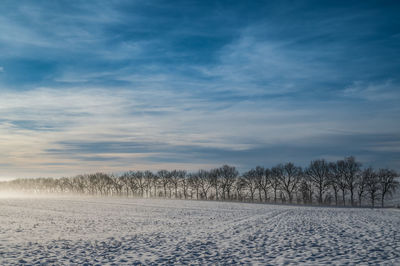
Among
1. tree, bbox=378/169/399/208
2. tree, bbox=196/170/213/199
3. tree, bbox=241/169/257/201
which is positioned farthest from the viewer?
tree, bbox=196/170/213/199

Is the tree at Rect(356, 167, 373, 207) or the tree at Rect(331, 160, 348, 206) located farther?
the tree at Rect(331, 160, 348, 206)

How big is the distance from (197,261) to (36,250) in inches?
393

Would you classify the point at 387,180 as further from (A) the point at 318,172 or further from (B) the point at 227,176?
(B) the point at 227,176

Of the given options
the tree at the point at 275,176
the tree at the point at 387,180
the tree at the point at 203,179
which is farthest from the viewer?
the tree at the point at 203,179

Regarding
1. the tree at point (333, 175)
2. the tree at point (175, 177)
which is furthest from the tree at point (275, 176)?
the tree at point (175, 177)

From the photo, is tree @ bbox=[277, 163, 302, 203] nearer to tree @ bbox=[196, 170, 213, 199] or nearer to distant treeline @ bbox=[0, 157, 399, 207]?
distant treeline @ bbox=[0, 157, 399, 207]

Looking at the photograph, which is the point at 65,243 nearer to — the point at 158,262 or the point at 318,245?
the point at 158,262

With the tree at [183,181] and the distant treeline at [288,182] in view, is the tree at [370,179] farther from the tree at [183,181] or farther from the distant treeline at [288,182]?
the tree at [183,181]

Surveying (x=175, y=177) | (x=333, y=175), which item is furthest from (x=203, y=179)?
(x=333, y=175)

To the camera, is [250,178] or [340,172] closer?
[340,172]

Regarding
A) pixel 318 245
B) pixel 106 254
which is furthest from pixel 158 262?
pixel 318 245

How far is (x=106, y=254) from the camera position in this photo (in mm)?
16078

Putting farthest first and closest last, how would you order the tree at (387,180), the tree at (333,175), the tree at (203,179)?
the tree at (203,179)
the tree at (333,175)
the tree at (387,180)

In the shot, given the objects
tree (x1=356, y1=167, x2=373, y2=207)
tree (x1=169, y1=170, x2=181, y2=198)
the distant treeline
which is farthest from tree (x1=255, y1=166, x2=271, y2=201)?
tree (x1=169, y1=170, x2=181, y2=198)
